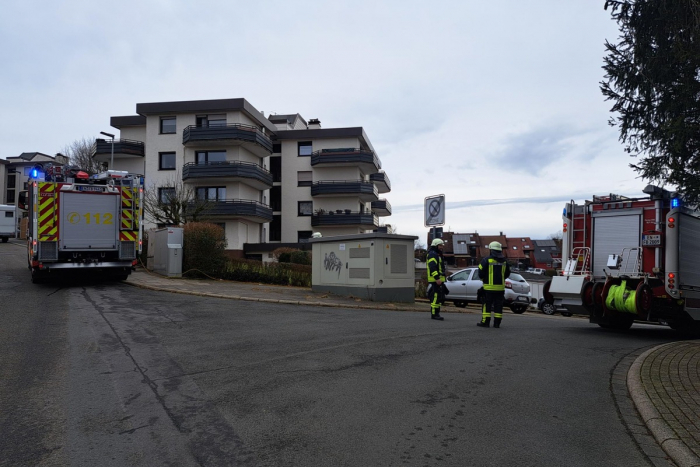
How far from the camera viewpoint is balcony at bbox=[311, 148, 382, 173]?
48.4 metres

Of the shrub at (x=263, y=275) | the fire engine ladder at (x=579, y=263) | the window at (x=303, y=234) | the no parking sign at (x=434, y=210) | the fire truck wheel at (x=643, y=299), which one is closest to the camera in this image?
the fire truck wheel at (x=643, y=299)

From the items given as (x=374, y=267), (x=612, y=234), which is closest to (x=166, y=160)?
(x=374, y=267)

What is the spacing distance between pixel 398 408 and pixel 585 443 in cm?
162

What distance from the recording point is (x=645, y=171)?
9.82 meters

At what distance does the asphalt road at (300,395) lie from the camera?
435 cm

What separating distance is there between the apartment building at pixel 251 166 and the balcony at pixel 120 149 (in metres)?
0.08

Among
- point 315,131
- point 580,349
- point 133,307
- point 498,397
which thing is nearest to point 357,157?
point 315,131

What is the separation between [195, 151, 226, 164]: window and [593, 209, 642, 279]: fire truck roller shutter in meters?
35.4

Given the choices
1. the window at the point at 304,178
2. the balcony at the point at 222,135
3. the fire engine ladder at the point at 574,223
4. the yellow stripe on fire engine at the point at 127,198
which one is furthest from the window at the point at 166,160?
the fire engine ladder at the point at 574,223

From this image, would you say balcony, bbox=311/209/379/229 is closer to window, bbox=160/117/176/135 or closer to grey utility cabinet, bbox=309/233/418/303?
window, bbox=160/117/176/135

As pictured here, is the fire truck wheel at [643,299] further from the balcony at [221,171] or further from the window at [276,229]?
the window at [276,229]

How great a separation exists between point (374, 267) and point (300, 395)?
10.7 meters

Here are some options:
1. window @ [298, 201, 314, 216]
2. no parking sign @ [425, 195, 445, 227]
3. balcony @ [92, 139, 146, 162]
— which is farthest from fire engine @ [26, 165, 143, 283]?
window @ [298, 201, 314, 216]

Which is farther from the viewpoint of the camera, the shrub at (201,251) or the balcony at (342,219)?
the balcony at (342,219)
